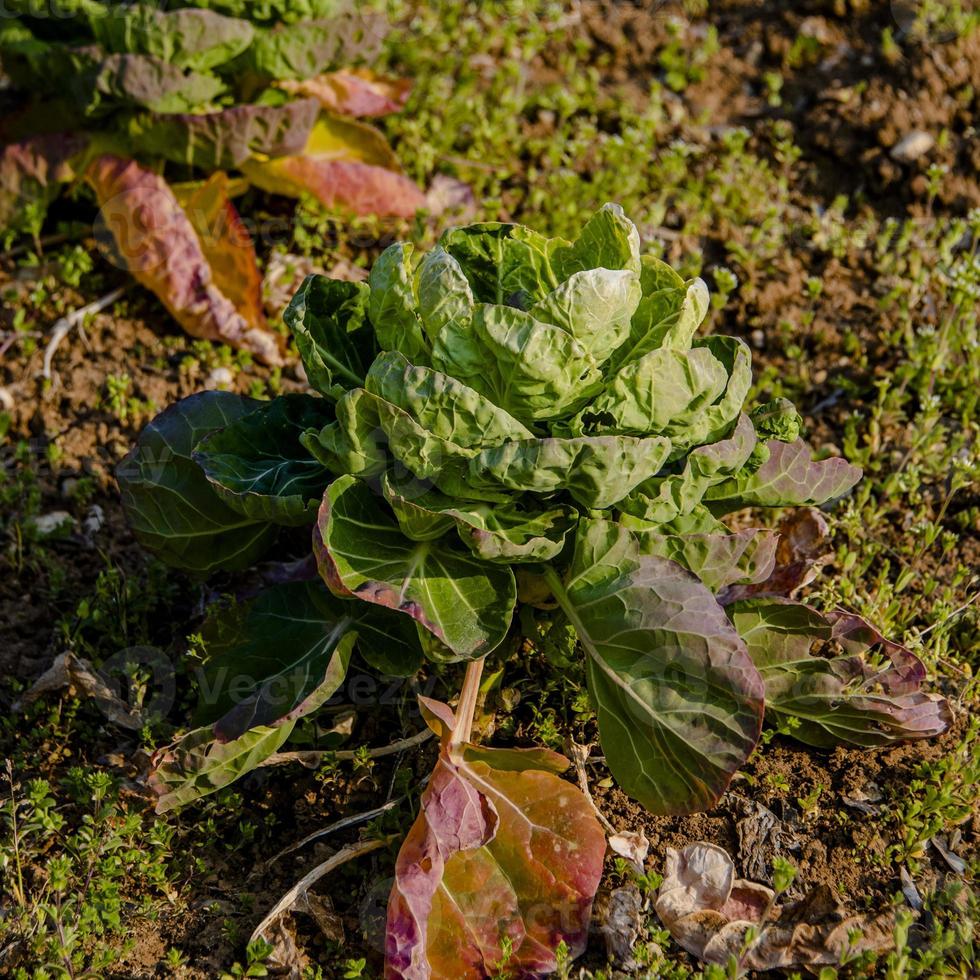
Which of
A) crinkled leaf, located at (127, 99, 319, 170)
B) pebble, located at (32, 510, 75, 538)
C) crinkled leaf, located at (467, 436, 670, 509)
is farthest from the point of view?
crinkled leaf, located at (127, 99, 319, 170)

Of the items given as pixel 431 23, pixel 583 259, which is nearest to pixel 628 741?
pixel 583 259

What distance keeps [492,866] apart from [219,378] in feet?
8.35

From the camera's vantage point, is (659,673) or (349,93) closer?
(659,673)

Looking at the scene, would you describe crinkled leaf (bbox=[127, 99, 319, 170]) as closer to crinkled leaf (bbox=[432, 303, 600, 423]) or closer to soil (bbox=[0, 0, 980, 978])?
soil (bbox=[0, 0, 980, 978])

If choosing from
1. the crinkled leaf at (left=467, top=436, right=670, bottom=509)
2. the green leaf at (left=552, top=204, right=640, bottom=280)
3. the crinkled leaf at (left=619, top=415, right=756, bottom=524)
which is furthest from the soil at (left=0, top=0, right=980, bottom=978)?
the green leaf at (left=552, top=204, right=640, bottom=280)

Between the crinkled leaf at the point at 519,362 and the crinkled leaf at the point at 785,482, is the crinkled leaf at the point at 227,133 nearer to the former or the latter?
the crinkled leaf at the point at 519,362

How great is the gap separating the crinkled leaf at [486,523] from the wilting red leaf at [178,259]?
6.54 ft

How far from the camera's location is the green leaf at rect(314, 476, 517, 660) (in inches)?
122

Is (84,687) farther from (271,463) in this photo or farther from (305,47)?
(305,47)

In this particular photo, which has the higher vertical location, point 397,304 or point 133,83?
point 397,304

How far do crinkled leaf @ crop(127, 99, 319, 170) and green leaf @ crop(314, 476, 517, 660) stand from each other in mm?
2228

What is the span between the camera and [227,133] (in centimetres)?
490

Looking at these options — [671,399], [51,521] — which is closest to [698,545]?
[671,399]

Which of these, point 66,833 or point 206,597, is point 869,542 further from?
point 66,833
